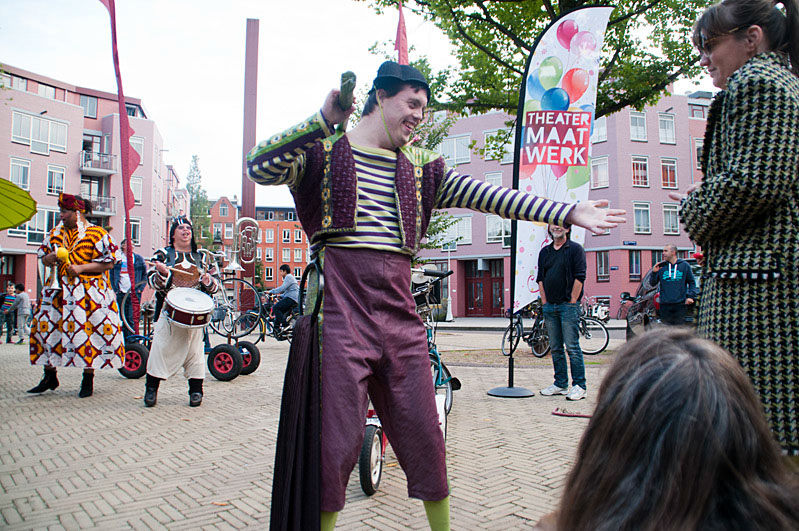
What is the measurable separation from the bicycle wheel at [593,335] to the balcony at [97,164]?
4239 centimetres

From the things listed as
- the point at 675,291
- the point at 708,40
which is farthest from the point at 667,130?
the point at 708,40

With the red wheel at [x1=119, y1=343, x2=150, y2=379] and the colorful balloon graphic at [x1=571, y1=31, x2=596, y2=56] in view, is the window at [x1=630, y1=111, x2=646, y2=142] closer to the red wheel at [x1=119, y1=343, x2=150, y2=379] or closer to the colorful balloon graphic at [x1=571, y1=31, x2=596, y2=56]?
the colorful balloon graphic at [x1=571, y1=31, x2=596, y2=56]

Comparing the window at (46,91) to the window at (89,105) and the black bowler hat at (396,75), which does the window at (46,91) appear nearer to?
the window at (89,105)

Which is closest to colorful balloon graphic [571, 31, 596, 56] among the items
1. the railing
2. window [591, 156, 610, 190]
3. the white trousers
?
the white trousers

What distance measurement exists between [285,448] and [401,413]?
0.42m

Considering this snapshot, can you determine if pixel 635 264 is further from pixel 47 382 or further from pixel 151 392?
pixel 47 382

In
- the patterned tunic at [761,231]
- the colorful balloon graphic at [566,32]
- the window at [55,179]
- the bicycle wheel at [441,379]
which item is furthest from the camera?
the window at [55,179]

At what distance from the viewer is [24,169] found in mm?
40094

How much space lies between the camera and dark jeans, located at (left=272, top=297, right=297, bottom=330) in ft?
43.4

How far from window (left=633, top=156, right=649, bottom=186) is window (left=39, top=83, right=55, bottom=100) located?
42714 millimetres

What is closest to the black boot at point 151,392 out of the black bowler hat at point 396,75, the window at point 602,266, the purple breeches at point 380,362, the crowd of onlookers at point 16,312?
the purple breeches at point 380,362

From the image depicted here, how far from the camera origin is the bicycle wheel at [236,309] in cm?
1108

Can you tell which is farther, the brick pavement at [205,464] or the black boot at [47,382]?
the black boot at [47,382]

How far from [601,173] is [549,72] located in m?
31.6
